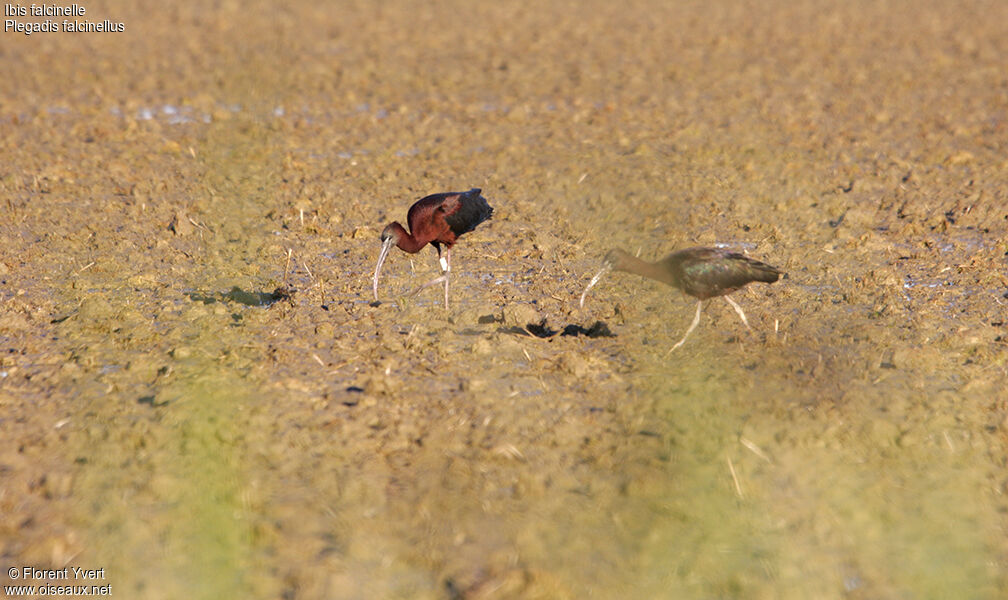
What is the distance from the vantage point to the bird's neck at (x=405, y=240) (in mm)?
7770

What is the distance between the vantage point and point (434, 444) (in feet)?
17.8

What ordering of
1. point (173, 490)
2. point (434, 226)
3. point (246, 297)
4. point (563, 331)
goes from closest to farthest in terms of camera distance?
point (173, 490) → point (563, 331) → point (246, 297) → point (434, 226)

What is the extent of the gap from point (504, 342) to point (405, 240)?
145 centimetres

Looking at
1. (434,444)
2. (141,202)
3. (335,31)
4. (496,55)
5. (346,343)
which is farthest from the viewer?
(335,31)

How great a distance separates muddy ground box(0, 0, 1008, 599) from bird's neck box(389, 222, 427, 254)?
0.37 metres

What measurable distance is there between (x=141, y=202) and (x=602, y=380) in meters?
5.25

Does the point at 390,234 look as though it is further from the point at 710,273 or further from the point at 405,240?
the point at 710,273

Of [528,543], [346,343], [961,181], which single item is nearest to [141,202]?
[346,343]

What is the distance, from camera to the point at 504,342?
6773 millimetres

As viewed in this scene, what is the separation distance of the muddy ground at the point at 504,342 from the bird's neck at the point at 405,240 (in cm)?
37

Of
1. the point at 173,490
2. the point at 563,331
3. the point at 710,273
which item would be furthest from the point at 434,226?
the point at 173,490

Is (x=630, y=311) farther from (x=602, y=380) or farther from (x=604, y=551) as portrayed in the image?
(x=604, y=551)

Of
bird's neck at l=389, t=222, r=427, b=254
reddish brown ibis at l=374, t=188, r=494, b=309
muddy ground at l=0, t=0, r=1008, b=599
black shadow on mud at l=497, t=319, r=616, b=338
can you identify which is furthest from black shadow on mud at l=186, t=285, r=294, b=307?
black shadow on mud at l=497, t=319, r=616, b=338

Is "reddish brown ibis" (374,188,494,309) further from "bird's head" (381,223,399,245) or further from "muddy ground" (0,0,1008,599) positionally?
"muddy ground" (0,0,1008,599)
